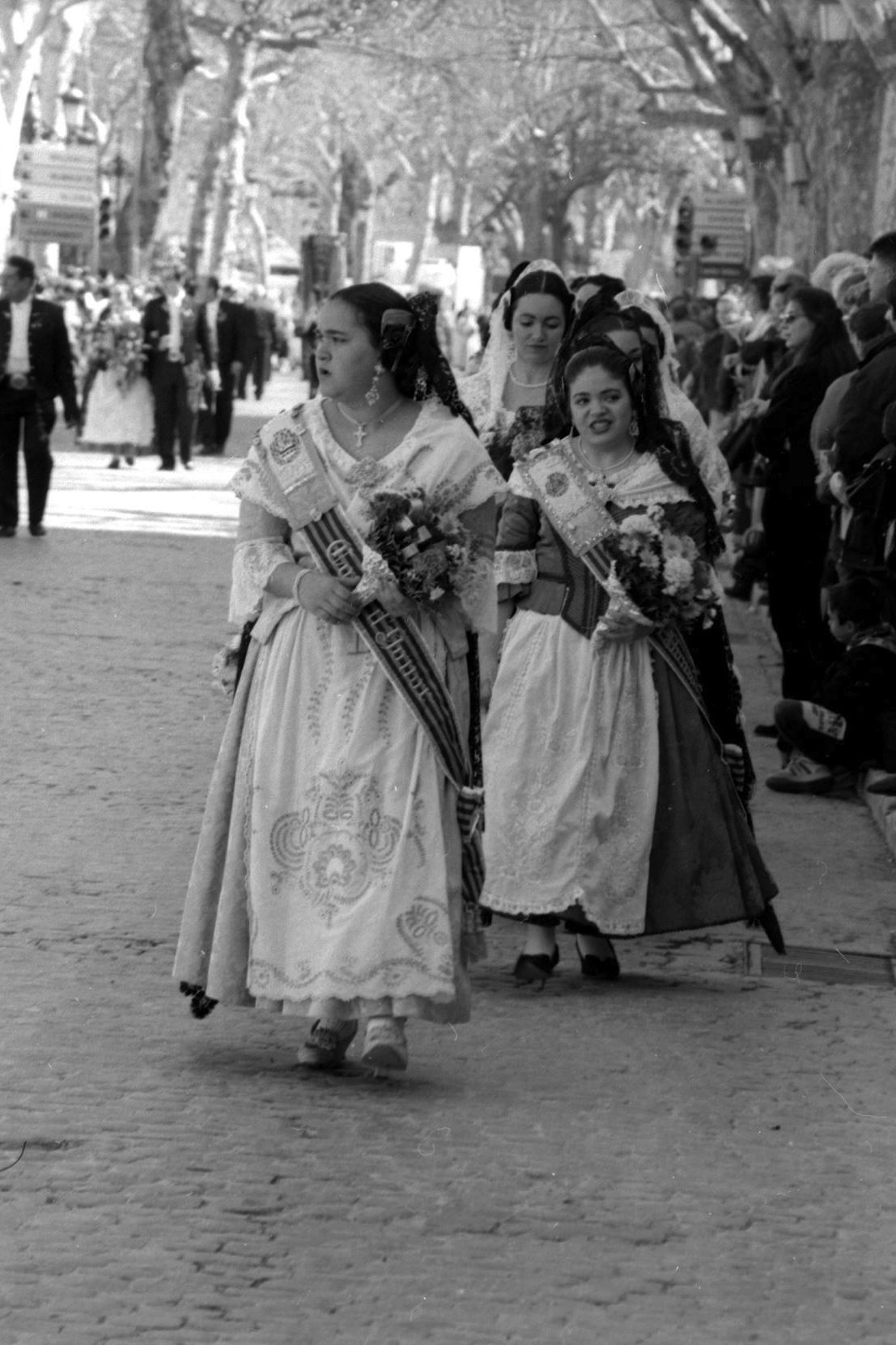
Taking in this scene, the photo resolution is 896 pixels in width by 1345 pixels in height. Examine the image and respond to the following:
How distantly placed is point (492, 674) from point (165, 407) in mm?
19382

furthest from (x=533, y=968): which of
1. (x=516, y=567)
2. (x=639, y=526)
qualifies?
(x=639, y=526)

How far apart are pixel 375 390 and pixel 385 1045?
1.41 m

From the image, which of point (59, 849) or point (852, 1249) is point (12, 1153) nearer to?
point (852, 1249)

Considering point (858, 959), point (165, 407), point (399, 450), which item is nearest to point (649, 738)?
point (858, 959)

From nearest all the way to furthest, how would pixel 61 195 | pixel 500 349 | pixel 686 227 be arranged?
pixel 500 349
pixel 61 195
pixel 686 227

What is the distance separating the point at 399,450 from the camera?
6.02 m

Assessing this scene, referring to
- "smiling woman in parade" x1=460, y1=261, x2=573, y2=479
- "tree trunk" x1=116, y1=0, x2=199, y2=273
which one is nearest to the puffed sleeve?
"smiling woman in parade" x1=460, y1=261, x2=573, y2=479

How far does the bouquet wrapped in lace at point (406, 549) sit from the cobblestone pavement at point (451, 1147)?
42.8 inches

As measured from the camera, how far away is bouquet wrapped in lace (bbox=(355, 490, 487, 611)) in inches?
Answer: 232

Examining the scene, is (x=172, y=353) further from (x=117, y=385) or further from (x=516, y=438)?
(x=516, y=438)

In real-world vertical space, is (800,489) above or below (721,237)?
below

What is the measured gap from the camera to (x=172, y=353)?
2605 cm

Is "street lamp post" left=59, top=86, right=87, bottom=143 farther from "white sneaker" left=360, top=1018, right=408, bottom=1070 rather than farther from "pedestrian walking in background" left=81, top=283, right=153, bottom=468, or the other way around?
"white sneaker" left=360, top=1018, right=408, bottom=1070

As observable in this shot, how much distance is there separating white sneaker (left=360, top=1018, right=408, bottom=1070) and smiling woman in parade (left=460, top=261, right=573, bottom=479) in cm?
269
